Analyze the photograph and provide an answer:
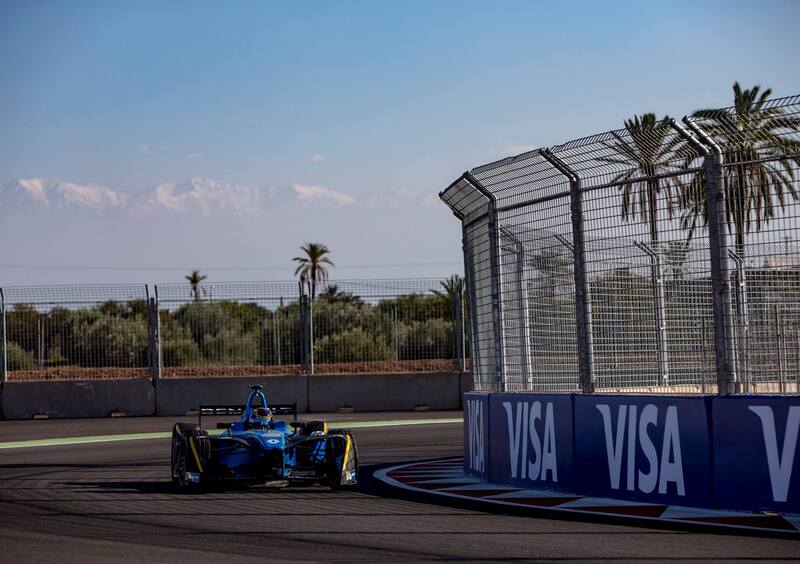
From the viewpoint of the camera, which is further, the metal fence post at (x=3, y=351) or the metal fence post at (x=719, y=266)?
the metal fence post at (x=3, y=351)

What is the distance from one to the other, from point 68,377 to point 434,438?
12.0 meters

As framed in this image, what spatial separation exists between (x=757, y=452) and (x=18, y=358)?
71.3 feet

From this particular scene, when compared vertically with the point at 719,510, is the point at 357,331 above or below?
above

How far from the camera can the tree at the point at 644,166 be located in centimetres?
1025

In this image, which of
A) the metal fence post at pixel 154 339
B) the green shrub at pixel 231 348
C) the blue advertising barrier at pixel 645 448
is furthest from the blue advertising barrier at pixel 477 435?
the metal fence post at pixel 154 339

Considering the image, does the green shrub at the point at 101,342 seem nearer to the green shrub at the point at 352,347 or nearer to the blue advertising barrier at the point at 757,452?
the green shrub at the point at 352,347

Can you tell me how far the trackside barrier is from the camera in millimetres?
9164

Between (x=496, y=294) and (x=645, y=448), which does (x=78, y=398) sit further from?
(x=645, y=448)

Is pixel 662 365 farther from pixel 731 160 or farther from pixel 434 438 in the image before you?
pixel 434 438

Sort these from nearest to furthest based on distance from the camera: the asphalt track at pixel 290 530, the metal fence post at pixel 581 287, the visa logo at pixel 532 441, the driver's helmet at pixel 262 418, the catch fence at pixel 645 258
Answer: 1. the asphalt track at pixel 290 530
2. the catch fence at pixel 645 258
3. the metal fence post at pixel 581 287
4. the visa logo at pixel 532 441
5. the driver's helmet at pixel 262 418

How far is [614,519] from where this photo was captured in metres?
9.37

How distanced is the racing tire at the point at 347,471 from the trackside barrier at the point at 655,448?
137 centimetres

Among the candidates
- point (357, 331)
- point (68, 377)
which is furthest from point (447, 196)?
point (68, 377)

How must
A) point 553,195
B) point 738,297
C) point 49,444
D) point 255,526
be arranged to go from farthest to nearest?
point 49,444
point 553,195
point 738,297
point 255,526
